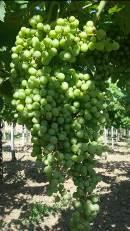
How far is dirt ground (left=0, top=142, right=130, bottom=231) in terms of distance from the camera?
9.54 meters

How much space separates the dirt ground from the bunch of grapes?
24.4 ft

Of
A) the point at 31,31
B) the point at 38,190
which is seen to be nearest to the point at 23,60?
the point at 31,31

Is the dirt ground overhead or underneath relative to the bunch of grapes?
underneath

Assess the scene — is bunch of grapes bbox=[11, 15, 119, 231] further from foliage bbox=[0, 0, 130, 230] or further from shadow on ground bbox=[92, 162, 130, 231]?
shadow on ground bbox=[92, 162, 130, 231]

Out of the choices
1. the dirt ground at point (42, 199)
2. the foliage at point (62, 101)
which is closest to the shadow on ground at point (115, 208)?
the dirt ground at point (42, 199)

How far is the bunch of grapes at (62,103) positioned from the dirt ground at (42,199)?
24.4 ft

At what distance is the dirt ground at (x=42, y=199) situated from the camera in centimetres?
954

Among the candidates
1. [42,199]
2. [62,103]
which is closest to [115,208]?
[42,199]

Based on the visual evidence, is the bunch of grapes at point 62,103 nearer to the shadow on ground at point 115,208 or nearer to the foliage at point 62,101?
the foliage at point 62,101

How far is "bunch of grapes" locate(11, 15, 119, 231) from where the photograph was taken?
1967 millimetres

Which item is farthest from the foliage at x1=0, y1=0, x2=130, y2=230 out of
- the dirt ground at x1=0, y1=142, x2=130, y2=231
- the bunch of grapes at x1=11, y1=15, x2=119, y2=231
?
the dirt ground at x1=0, y1=142, x2=130, y2=231

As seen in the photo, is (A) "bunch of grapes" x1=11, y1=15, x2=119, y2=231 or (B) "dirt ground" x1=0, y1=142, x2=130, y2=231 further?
(B) "dirt ground" x1=0, y1=142, x2=130, y2=231

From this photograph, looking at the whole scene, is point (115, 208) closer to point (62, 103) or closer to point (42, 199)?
point (42, 199)

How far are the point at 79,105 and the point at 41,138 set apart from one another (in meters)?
0.24
